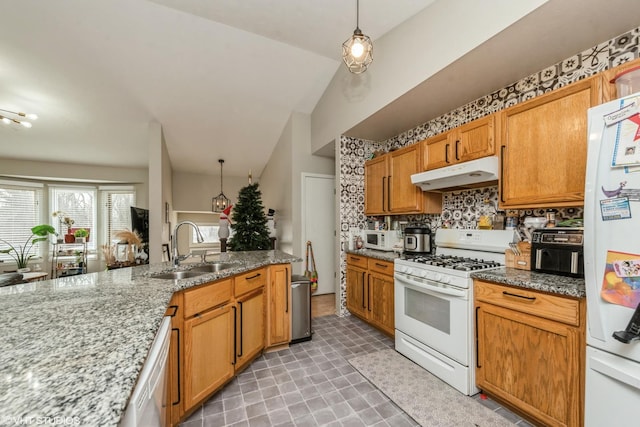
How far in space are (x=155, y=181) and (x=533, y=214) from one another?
177 inches

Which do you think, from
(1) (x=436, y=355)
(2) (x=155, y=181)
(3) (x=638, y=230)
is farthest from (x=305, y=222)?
(3) (x=638, y=230)

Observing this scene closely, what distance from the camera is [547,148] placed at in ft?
5.80

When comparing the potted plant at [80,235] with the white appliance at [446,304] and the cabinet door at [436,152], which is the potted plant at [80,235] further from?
the cabinet door at [436,152]

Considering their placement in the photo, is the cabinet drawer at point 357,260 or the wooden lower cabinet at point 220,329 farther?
the cabinet drawer at point 357,260

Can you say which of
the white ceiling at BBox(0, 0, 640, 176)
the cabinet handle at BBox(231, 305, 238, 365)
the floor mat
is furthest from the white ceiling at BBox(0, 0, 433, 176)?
the floor mat

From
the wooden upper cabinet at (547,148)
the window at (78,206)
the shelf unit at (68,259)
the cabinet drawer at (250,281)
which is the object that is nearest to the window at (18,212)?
the window at (78,206)

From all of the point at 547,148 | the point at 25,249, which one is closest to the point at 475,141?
the point at 547,148

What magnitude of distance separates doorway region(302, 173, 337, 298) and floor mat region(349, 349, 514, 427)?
214 centimetres

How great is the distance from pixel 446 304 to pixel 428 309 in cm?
20

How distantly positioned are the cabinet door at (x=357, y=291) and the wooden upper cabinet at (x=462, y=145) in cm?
145

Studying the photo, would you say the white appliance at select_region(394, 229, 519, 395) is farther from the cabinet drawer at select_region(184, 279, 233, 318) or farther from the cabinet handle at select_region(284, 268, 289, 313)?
the cabinet drawer at select_region(184, 279, 233, 318)

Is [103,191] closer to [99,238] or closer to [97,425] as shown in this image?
[99,238]

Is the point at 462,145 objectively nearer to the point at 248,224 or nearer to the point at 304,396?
the point at 304,396

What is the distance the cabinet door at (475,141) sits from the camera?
211 centimetres
